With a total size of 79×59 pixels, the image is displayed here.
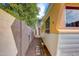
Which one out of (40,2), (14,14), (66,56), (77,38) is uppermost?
(40,2)

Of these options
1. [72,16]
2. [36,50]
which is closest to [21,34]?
[36,50]

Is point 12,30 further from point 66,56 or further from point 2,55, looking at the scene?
point 66,56

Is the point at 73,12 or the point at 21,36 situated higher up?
the point at 73,12

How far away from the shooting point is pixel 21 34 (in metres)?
2.29

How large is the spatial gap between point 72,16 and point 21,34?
28.0 inches

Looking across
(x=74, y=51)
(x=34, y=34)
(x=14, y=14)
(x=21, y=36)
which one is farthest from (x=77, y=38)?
(x=14, y=14)

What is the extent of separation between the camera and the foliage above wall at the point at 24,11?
2.26m

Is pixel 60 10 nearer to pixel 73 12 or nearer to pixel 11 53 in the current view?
pixel 73 12

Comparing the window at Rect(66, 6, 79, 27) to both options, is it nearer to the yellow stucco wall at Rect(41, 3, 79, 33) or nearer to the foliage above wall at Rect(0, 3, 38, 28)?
the yellow stucco wall at Rect(41, 3, 79, 33)

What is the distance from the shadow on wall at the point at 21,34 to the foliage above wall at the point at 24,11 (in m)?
0.07

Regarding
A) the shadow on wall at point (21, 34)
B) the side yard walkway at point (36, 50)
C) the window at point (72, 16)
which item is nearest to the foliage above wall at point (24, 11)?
the shadow on wall at point (21, 34)

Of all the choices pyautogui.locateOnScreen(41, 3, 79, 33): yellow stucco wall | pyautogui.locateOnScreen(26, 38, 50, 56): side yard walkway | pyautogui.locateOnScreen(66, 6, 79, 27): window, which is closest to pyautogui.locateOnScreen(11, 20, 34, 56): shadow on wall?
pyautogui.locateOnScreen(26, 38, 50, 56): side yard walkway

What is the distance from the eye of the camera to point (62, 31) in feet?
7.39

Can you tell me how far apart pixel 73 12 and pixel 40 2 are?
1.48ft
